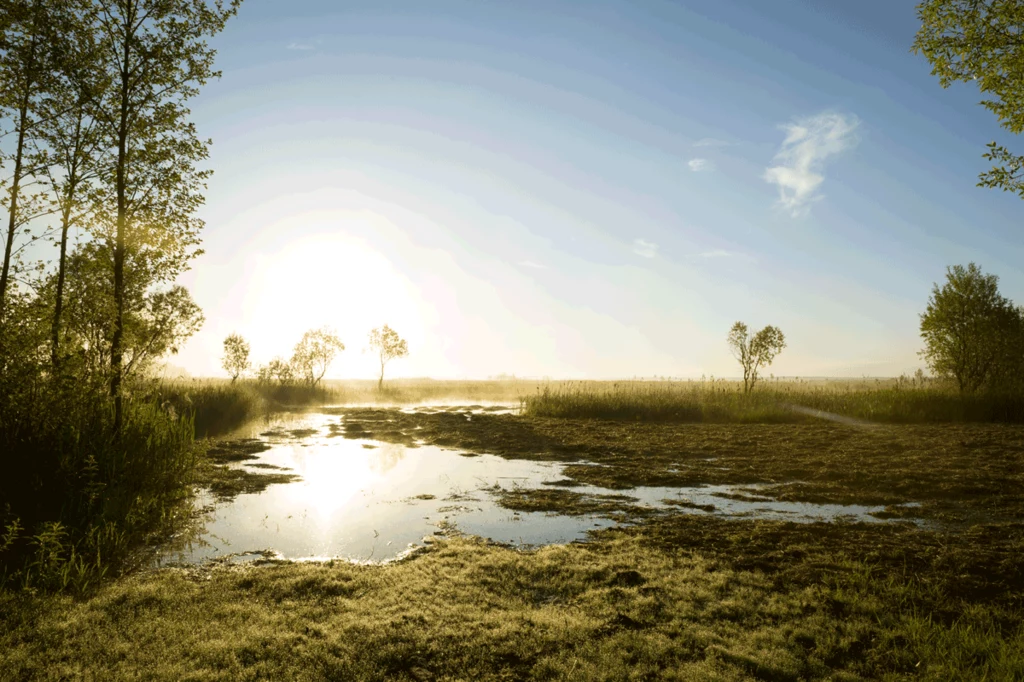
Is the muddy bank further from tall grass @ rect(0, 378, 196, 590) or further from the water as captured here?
tall grass @ rect(0, 378, 196, 590)

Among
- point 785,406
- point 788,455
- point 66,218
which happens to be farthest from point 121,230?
point 785,406

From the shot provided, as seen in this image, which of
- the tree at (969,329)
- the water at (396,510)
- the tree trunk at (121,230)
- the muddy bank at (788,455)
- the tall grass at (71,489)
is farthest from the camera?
the tree at (969,329)

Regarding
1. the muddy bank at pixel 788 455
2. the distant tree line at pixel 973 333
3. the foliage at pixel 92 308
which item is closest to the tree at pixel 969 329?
the distant tree line at pixel 973 333

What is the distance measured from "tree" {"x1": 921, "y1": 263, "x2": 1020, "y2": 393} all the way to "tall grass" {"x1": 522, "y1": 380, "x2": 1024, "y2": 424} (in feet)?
24.0

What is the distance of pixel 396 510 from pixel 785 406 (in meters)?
24.7

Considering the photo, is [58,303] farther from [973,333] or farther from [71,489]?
[973,333]

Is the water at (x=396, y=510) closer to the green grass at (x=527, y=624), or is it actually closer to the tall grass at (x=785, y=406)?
the green grass at (x=527, y=624)

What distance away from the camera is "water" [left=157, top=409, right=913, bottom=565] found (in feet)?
28.8

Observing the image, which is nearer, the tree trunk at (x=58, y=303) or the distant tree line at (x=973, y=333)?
the tree trunk at (x=58, y=303)

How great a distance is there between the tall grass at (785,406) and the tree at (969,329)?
7.31 meters

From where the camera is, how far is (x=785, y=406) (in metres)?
29.2

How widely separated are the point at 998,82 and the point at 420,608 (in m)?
13.8

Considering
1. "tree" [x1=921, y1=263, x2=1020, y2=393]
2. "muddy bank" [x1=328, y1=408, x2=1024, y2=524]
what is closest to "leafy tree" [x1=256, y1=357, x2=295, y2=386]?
"muddy bank" [x1=328, y1=408, x2=1024, y2=524]

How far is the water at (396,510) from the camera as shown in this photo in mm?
8766
